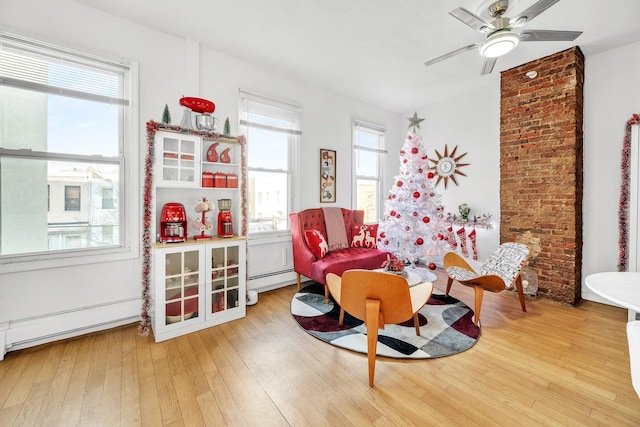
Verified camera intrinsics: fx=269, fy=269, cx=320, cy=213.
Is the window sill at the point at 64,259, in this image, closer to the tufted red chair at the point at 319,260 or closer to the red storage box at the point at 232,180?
the red storage box at the point at 232,180

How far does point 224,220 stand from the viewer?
298cm

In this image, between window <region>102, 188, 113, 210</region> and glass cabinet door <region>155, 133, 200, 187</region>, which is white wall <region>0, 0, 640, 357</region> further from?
window <region>102, 188, 113, 210</region>

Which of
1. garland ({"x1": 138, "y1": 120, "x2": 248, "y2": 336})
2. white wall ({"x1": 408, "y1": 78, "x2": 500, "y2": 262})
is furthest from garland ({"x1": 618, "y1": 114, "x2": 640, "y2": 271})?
garland ({"x1": 138, "y1": 120, "x2": 248, "y2": 336})

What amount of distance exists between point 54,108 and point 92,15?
37.6 inches

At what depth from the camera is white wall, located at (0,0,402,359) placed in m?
2.27

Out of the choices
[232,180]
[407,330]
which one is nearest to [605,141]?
[407,330]

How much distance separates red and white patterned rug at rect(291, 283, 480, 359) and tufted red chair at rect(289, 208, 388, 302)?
1.20 feet

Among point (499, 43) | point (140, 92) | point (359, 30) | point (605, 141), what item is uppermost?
point (359, 30)

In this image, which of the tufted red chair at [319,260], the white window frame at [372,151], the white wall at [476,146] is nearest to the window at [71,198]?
the tufted red chair at [319,260]

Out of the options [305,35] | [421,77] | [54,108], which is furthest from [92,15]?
[421,77]

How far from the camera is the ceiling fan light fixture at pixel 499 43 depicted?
7.23 feet

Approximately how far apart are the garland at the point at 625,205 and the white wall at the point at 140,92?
14.0 feet

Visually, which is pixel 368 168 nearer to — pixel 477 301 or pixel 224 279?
pixel 477 301

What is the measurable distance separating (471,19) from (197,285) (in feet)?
11.0
